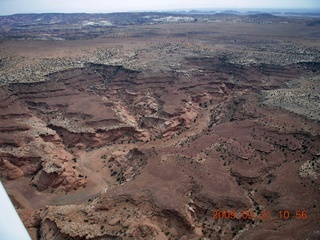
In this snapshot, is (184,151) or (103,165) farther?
(103,165)

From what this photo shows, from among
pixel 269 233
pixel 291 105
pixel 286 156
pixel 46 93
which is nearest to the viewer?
pixel 269 233

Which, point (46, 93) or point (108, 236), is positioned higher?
point (46, 93)

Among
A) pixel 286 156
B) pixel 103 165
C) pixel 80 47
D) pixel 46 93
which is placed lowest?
pixel 103 165

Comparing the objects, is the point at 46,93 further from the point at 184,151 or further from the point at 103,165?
the point at 184,151

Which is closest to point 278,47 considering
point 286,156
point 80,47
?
point 80,47
